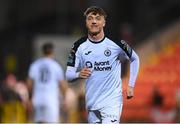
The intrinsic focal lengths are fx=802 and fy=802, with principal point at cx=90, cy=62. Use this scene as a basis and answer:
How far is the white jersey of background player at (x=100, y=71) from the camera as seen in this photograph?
404 inches

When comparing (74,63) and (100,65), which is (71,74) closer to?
(74,63)

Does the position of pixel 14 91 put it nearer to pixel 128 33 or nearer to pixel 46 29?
pixel 128 33

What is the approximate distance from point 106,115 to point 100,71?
1.86ft

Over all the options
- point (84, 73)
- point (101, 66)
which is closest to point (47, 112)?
point (101, 66)

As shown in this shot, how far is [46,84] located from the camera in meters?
16.6

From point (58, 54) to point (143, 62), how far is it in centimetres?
325

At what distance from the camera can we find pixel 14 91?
81.7 ft

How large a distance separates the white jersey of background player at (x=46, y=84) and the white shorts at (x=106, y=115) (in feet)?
18.3

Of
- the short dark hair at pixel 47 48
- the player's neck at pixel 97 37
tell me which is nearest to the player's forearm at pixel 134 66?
the player's neck at pixel 97 37

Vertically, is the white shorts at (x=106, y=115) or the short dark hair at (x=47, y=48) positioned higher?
the short dark hair at (x=47, y=48)

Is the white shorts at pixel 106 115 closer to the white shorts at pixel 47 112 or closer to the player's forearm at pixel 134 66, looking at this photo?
Result: the player's forearm at pixel 134 66

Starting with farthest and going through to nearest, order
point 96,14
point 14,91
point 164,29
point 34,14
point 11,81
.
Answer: point 34,14 < point 164,29 < point 11,81 < point 14,91 < point 96,14

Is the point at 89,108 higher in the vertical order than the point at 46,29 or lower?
lower

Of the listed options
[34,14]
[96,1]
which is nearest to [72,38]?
[96,1]
